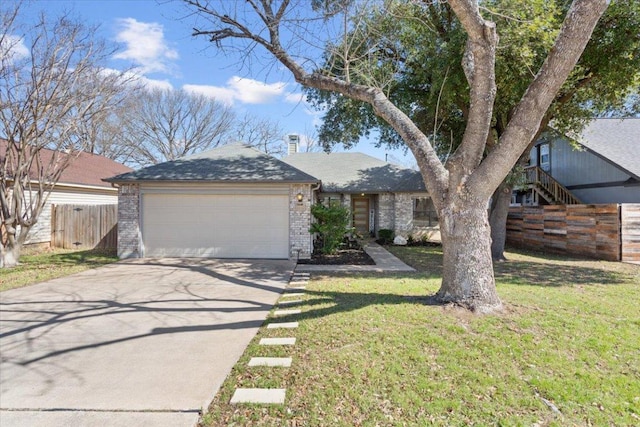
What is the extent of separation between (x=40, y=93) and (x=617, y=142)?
2102 centimetres

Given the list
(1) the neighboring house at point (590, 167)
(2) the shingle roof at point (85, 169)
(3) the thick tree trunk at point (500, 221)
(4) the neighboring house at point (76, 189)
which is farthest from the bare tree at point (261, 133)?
(3) the thick tree trunk at point (500, 221)

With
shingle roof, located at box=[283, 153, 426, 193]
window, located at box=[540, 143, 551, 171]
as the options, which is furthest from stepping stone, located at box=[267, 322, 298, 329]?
window, located at box=[540, 143, 551, 171]

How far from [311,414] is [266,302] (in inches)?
125

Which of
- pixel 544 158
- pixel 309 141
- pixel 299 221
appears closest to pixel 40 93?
pixel 299 221

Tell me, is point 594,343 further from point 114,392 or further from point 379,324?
point 114,392

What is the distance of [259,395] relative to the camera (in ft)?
9.37

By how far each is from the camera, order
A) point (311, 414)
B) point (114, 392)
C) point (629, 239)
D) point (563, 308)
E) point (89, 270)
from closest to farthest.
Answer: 1. point (311, 414)
2. point (114, 392)
3. point (563, 308)
4. point (89, 270)
5. point (629, 239)

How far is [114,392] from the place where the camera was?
2.94m

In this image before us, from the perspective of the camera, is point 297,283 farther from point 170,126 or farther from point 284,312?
point 170,126

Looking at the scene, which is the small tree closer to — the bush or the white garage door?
the white garage door

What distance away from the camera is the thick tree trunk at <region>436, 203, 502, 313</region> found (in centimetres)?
470

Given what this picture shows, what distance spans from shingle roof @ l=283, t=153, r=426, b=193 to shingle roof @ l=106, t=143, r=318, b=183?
→ 16.0 ft

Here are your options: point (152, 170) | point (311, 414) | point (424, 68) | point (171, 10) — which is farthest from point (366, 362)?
point (152, 170)

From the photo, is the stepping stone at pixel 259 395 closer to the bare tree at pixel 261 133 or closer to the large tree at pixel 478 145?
the large tree at pixel 478 145
